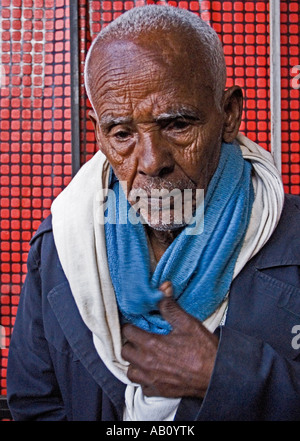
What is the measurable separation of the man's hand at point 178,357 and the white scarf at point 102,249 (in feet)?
0.22

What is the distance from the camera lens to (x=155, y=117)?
3.03 ft

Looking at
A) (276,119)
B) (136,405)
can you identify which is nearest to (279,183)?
(136,405)

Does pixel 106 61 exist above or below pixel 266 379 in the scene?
above

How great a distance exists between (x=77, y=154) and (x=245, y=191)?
129 centimetres

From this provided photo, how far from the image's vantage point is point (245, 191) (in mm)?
1044

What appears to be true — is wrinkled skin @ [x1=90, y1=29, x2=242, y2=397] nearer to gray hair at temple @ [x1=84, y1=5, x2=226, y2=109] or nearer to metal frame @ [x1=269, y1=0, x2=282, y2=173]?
gray hair at temple @ [x1=84, y1=5, x2=226, y2=109]

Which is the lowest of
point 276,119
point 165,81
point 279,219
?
point 279,219

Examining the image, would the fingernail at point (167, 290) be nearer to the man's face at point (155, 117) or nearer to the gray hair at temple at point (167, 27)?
the man's face at point (155, 117)

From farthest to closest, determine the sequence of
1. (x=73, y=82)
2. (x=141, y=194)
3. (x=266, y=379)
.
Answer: (x=73, y=82), (x=141, y=194), (x=266, y=379)

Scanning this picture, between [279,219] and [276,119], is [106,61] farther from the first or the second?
[276,119]

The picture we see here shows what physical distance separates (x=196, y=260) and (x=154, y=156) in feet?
0.75

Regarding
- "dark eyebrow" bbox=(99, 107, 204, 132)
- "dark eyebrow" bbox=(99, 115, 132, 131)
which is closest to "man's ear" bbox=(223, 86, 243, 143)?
"dark eyebrow" bbox=(99, 107, 204, 132)
